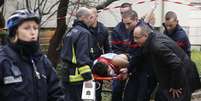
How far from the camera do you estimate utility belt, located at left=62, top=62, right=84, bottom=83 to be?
759cm

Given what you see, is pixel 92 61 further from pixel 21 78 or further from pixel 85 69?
pixel 21 78

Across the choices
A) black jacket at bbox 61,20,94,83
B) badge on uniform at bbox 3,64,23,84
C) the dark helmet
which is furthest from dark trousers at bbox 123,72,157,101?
badge on uniform at bbox 3,64,23,84

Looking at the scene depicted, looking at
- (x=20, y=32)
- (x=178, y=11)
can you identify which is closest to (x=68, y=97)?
(x=20, y=32)

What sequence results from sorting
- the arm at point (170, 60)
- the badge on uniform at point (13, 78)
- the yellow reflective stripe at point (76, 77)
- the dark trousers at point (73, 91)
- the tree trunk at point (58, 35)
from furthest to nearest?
1. the tree trunk at point (58, 35)
2. the dark trousers at point (73, 91)
3. the yellow reflective stripe at point (76, 77)
4. the arm at point (170, 60)
5. the badge on uniform at point (13, 78)

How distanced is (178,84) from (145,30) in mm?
809

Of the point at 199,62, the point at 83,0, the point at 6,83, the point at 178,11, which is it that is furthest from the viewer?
the point at 178,11

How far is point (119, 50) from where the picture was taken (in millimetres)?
8820

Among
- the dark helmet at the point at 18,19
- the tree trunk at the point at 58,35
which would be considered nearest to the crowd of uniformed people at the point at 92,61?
the dark helmet at the point at 18,19

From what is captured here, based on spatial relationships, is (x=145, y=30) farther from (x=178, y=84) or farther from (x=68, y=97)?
(x=68, y=97)

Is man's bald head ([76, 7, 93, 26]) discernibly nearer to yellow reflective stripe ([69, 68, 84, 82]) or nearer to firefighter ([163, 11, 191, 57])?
yellow reflective stripe ([69, 68, 84, 82])

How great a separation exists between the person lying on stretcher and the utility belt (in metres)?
0.42

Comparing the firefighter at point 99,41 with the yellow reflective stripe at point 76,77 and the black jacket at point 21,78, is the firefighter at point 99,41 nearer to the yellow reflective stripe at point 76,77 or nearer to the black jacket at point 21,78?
the yellow reflective stripe at point 76,77

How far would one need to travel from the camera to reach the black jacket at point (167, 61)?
6.62m

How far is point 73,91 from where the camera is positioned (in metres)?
7.79
